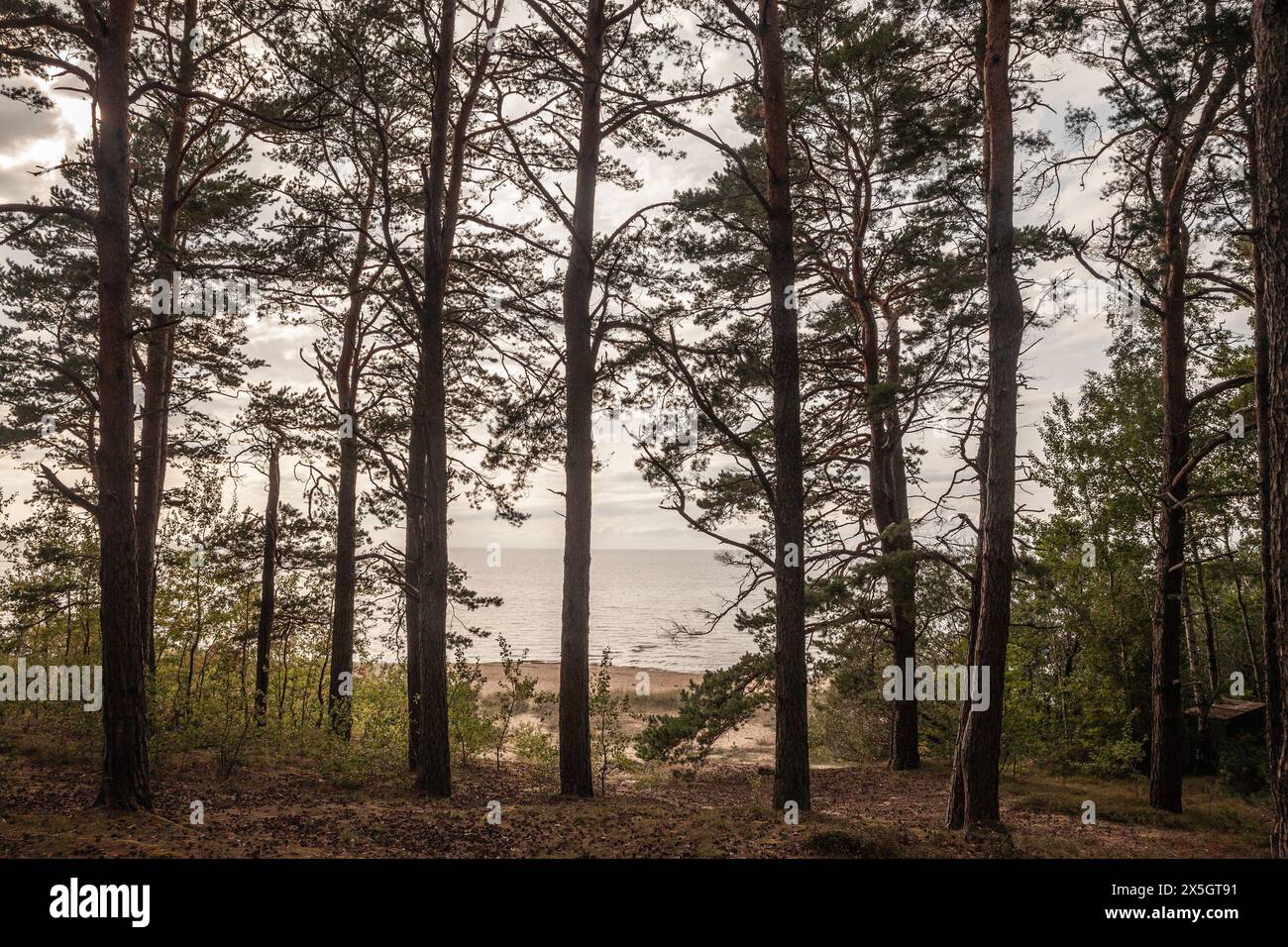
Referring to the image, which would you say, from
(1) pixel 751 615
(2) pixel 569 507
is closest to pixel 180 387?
(2) pixel 569 507

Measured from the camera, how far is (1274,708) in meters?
4.75

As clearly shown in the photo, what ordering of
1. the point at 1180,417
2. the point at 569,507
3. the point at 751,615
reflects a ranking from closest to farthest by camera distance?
the point at 569,507 → the point at 1180,417 → the point at 751,615

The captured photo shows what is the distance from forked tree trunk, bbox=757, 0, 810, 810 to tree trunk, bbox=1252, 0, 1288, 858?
3.87m

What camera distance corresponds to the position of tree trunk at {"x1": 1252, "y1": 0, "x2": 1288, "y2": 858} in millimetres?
4086

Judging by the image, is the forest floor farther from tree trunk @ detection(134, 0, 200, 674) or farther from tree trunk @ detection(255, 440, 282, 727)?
tree trunk @ detection(255, 440, 282, 727)

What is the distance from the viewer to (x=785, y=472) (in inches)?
298

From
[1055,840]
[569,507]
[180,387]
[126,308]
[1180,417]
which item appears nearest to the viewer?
[126,308]

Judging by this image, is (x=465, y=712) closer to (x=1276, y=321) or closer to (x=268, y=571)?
(x=268, y=571)

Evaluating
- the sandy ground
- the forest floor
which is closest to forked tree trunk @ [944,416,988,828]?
the forest floor

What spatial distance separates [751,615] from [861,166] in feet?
27.6

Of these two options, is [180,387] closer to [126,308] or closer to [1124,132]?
[126,308]

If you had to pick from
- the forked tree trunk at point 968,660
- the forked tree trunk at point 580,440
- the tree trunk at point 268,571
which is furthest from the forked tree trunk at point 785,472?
the tree trunk at point 268,571

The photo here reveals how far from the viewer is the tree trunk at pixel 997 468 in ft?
23.6

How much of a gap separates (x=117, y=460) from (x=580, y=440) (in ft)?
17.5
